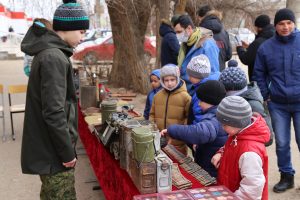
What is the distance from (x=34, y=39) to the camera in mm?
2498

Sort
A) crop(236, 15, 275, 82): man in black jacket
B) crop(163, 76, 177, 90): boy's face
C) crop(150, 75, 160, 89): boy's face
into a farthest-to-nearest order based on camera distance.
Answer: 1. crop(236, 15, 275, 82): man in black jacket
2. crop(150, 75, 160, 89): boy's face
3. crop(163, 76, 177, 90): boy's face

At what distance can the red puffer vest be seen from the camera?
2.34 meters

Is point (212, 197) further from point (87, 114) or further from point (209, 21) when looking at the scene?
point (209, 21)

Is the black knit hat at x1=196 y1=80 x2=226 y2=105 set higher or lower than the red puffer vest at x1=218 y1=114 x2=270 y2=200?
higher

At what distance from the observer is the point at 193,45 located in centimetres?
471

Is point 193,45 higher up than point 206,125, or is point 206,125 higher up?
point 193,45

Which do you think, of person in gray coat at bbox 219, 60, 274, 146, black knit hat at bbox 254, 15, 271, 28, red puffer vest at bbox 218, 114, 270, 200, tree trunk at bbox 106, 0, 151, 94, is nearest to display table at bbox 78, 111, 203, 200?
red puffer vest at bbox 218, 114, 270, 200

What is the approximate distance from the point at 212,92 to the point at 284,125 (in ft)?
5.08

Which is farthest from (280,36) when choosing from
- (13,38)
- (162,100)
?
(13,38)

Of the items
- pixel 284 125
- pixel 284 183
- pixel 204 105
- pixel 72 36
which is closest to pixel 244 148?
pixel 204 105

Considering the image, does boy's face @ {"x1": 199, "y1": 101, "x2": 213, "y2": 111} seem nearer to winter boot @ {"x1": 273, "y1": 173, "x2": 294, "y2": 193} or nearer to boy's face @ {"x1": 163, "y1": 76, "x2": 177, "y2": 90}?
boy's face @ {"x1": 163, "y1": 76, "x2": 177, "y2": 90}

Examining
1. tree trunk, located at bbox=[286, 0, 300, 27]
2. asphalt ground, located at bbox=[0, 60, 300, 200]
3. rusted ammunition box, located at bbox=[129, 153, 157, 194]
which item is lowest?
asphalt ground, located at bbox=[0, 60, 300, 200]

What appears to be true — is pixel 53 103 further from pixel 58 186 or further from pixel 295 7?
pixel 295 7

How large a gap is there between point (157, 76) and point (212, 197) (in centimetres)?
252
